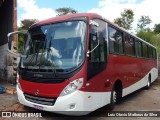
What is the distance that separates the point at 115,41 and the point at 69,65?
2812 millimetres

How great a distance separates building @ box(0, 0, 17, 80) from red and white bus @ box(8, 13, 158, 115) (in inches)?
217

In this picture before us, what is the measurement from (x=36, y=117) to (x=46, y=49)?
187cm

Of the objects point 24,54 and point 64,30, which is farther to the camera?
point 24,54

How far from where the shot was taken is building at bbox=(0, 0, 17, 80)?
13.1 m

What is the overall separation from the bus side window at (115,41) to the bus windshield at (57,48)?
5.64 ft

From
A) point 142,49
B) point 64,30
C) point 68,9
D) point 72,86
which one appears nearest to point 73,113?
point 72,86

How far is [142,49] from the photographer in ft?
42.2

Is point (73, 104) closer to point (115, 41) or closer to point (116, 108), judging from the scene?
point (116, 108)

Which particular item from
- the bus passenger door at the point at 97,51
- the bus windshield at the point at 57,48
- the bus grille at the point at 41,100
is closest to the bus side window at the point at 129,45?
the bus passenger door at the point at 97,51

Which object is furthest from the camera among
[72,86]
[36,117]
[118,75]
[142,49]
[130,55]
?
[142,49]

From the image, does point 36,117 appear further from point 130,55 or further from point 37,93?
point 130,55

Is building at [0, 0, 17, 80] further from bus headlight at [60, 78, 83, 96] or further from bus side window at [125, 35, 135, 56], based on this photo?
bus headlight at [60, 78, 83, 96]

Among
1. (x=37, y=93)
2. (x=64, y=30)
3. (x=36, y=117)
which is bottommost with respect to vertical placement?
(x=36, y=117)

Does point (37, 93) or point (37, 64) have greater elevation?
point (37, 64)
